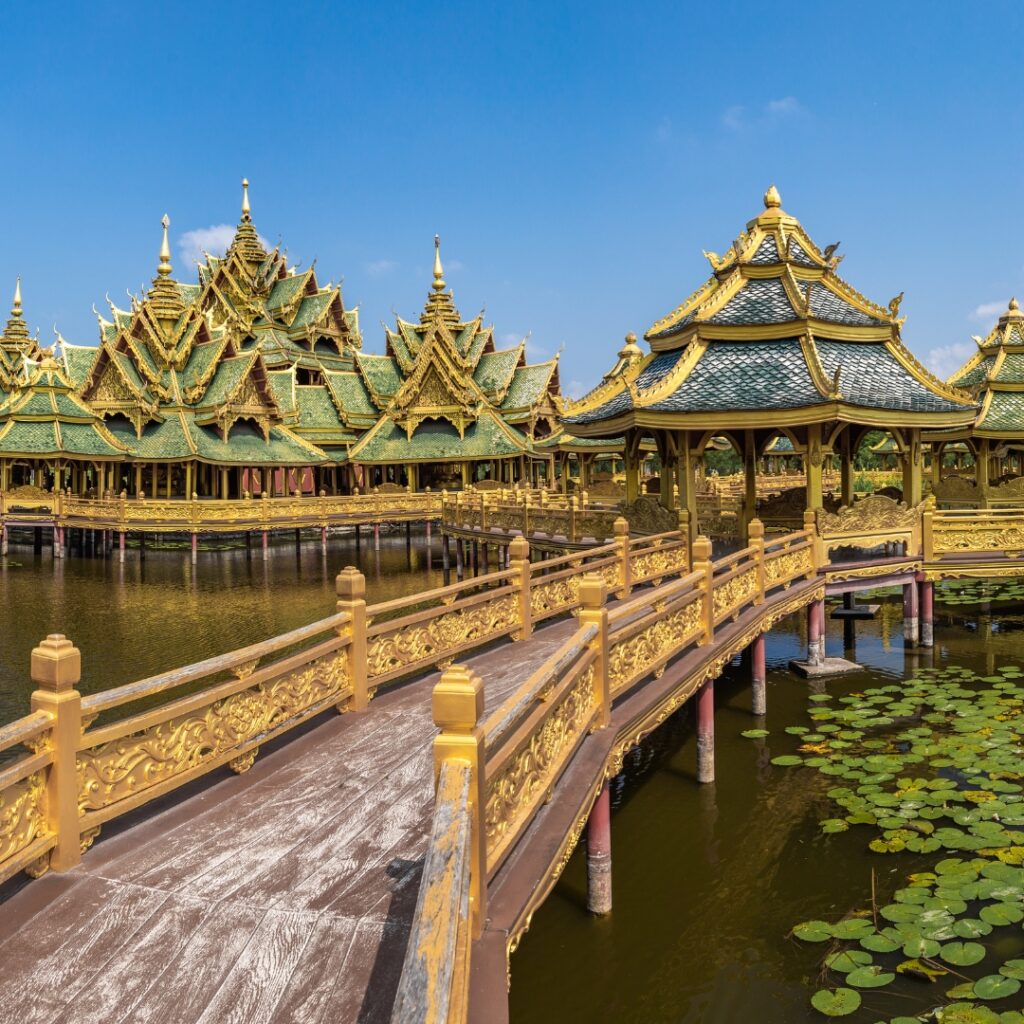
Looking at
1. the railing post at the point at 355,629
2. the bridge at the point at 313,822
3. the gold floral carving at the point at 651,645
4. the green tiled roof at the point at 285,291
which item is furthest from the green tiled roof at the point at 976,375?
the green tiled roof at the point at 285,291

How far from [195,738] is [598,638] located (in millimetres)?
3004

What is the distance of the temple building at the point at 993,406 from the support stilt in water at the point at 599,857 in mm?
18897

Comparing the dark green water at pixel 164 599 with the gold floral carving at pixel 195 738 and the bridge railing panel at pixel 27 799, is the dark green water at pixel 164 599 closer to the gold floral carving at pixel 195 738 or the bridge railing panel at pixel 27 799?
the gold floral carving at pixel 195 738

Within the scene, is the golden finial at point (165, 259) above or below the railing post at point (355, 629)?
above

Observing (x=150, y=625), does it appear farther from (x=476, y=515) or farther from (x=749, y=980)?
(x=749, y=980)

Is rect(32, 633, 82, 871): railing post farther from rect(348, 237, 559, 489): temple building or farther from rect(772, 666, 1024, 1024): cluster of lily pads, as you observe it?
rect(348, 237, 559, 489): temple building

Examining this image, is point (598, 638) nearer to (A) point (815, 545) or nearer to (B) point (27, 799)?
(B) point (27, 799)

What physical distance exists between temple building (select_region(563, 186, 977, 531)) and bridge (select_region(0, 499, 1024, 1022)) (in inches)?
304

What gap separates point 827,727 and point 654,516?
20.4ft

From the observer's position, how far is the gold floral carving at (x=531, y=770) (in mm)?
4359

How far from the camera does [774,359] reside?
16.6m

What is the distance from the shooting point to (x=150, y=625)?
19.3m

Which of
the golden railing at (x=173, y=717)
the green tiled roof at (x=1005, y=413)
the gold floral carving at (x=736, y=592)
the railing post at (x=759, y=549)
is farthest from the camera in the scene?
the green tiled roof at (x=1005, y=413)

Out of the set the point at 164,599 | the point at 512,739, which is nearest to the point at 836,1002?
the point at 512,739
